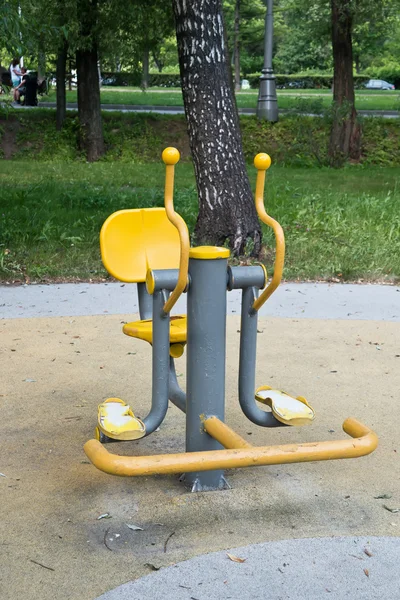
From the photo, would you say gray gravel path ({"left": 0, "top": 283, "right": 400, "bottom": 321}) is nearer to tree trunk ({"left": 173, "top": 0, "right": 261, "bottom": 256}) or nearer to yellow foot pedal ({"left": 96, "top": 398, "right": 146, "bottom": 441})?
tree trunk ({"left": 173, "top": 0, "right": 261, "bottom": 256})

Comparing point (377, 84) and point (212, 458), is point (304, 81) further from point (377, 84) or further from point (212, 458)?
point (212, 458)

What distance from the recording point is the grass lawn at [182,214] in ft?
22.9

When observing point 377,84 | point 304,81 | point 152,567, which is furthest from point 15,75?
point 377,84

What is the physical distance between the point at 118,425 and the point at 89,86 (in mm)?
14545

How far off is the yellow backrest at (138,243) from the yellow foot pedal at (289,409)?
74 cm

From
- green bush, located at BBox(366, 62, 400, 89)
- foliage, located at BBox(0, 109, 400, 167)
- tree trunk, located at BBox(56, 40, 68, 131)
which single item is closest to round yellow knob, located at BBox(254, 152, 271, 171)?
foliage, located at BBox(0, 109, 400, 167)

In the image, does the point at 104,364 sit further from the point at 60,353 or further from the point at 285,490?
the point at 285,490

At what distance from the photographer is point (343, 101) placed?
53.5 ft

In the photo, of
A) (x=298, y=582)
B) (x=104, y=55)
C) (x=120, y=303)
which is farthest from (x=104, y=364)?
(x=104, y=55)

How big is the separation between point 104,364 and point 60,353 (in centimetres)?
33

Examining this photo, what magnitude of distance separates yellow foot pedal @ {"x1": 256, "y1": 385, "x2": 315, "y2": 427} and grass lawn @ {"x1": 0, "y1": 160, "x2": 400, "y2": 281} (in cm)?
386

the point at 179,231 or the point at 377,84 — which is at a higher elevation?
the point at 179,231

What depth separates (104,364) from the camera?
457cm

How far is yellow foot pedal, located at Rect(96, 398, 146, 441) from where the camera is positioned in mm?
2801
